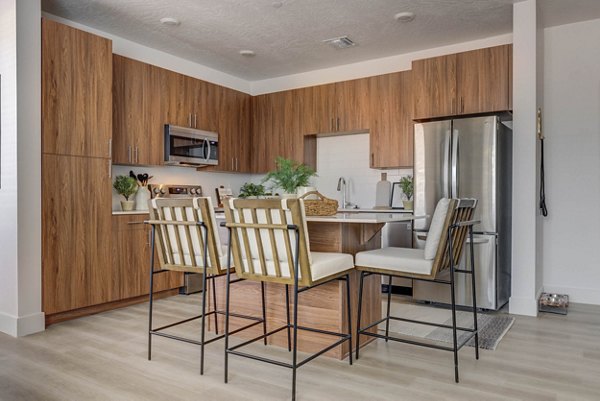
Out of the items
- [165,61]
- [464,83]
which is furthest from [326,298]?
A: [165,61]

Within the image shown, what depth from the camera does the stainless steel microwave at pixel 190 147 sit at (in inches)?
181

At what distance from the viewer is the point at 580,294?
4.19m

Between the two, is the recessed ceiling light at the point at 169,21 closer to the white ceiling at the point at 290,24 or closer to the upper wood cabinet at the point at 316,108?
the white ceiling at the point at 290,24

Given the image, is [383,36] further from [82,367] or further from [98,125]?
[82,367]

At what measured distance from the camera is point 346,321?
2752mm

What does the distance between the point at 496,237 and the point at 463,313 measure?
2.36 ft

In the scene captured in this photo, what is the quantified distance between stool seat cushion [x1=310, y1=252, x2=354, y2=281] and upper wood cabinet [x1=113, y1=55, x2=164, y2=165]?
102 inches

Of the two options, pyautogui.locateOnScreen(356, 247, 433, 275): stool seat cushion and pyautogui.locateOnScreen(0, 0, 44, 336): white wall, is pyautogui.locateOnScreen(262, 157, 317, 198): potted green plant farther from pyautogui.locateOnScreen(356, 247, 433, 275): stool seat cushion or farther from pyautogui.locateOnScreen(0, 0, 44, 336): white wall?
pyautogui.locateOnScreen(0, 0, 44, 336): white wall

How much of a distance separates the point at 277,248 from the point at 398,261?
717 mm

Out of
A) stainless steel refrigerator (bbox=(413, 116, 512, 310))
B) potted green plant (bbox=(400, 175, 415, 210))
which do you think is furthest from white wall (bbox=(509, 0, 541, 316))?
potted green plant (bbox=(400, 175, 415, 210))

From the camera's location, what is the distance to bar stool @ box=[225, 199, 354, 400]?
6.93 ft

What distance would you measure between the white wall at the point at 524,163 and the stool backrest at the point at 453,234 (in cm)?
135

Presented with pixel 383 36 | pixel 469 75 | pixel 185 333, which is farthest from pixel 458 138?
pixel 185 333

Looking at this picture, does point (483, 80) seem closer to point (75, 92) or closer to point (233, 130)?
point (233, 130)
